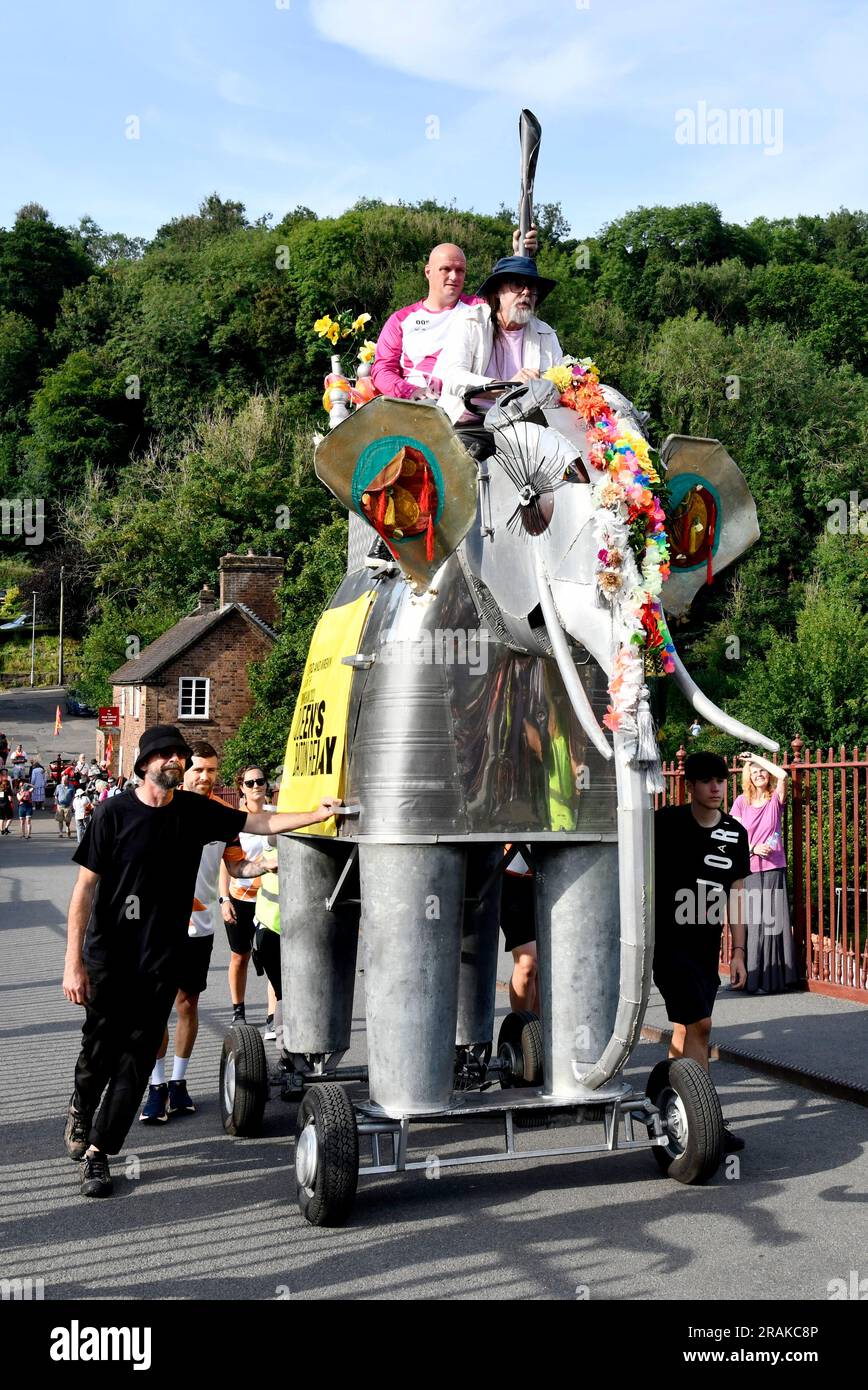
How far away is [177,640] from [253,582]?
10.7ft

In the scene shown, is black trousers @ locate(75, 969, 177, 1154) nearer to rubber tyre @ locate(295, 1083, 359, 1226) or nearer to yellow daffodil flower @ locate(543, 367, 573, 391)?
rubber tyre @ locate(295, 1083, 359, 1226)

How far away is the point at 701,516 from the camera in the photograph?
7047 mm

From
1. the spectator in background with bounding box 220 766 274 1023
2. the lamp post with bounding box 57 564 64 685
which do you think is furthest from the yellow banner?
the lamp post with bounding box 57 564 64 685

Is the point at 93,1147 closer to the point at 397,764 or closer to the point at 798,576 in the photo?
the point at 397,764

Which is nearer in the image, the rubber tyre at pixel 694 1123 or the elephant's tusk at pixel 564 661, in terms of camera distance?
the elephant's tusk at pixel 564 661

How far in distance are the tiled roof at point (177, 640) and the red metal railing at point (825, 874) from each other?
35.8 meters

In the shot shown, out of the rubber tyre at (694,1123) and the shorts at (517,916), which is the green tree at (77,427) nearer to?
the shorts at (517,916)

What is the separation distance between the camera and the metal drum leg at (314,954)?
25.6 feet

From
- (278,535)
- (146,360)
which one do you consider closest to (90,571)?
(146,360)

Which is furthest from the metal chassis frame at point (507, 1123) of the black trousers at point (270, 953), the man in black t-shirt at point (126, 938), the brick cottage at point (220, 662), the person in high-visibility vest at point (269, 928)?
the brick cottage at point (220, 662)

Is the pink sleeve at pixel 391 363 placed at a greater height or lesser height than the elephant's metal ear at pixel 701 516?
greater

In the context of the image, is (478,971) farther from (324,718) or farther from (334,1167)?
(334,1167)

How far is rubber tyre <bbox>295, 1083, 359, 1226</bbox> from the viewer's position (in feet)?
19.5

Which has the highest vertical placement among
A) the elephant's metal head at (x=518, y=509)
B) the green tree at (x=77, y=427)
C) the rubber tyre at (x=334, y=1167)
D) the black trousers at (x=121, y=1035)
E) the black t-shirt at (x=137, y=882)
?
the green tree at (x=77, y=427)
